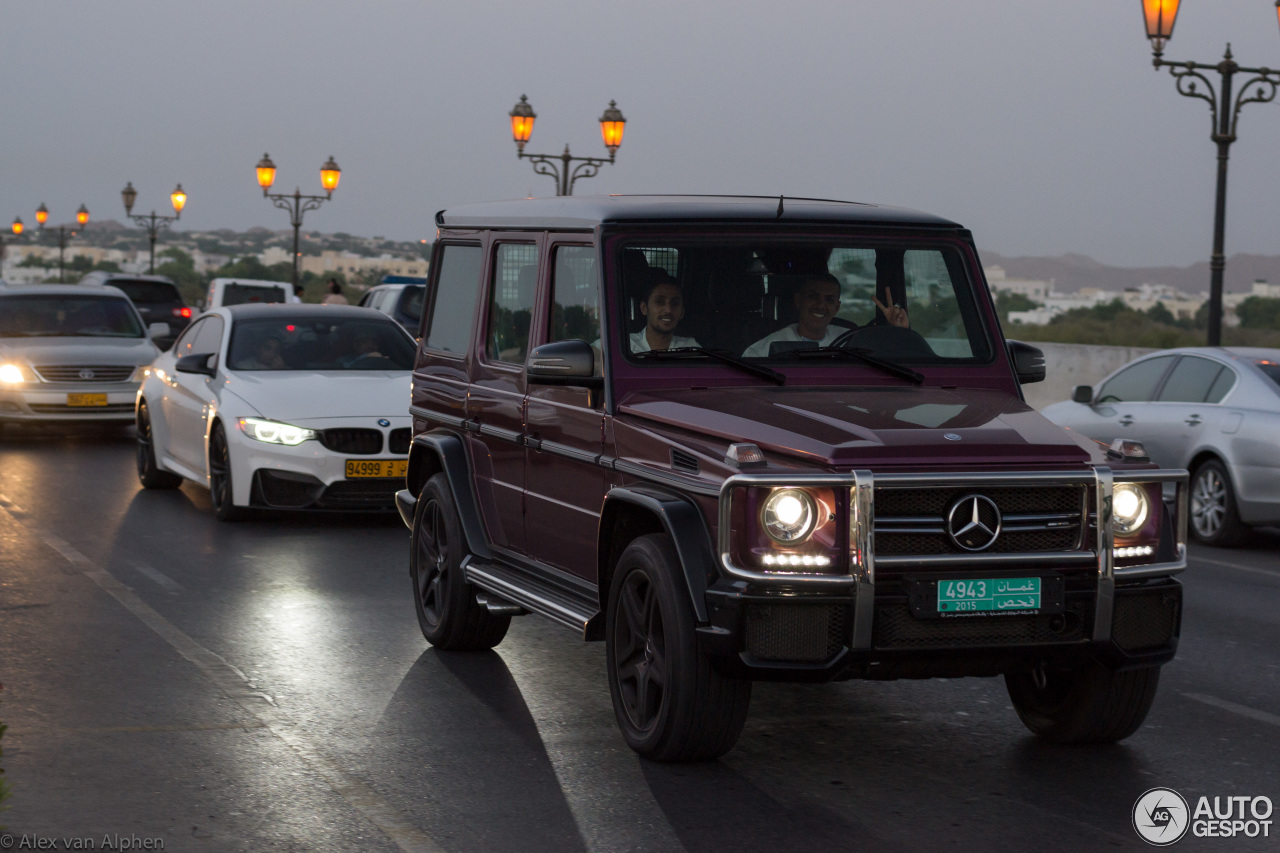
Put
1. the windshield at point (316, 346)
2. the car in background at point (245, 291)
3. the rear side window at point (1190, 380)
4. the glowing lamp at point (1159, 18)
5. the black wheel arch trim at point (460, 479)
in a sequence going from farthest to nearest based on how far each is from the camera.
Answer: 1. the car in background at point (245, 291)
2. the glowing lamp at point (1159, 18)
3. the windshield at point (316, 346)
4. the rear side window at point (1190, 380)
5. the black wheel arch trim at point (460, 479)

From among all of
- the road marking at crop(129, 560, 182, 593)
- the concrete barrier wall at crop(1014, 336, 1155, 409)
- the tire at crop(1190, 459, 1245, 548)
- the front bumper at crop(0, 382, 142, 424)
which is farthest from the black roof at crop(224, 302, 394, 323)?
the concrete barrier wall at crop(1014, 336, 1155, 409)

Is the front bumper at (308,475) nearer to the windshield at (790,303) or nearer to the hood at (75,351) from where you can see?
the windshield at (790,303)

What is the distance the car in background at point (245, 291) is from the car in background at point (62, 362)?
37.8 feet

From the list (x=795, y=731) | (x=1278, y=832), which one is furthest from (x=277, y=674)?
(x=1278, y=832)

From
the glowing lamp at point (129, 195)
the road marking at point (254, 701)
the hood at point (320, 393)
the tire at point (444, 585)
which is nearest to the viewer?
the road marking at point (254, 701)

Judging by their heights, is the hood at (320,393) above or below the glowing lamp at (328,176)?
below

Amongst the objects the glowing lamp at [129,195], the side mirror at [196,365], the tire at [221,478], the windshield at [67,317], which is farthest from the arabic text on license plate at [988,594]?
the glowing lamp at [129,195]

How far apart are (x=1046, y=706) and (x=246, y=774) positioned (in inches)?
111

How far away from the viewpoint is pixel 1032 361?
6746 millimetres

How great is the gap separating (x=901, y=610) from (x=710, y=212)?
194cm

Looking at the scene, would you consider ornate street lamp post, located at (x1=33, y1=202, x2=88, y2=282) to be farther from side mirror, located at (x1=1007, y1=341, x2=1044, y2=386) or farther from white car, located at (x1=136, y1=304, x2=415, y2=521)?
side mirror, located at (x1=1007, y1=341, x2=1044, y2=386)

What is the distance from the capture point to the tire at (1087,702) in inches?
232

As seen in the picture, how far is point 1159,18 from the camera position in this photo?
60.7 ft

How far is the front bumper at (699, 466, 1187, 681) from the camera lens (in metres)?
5.15
